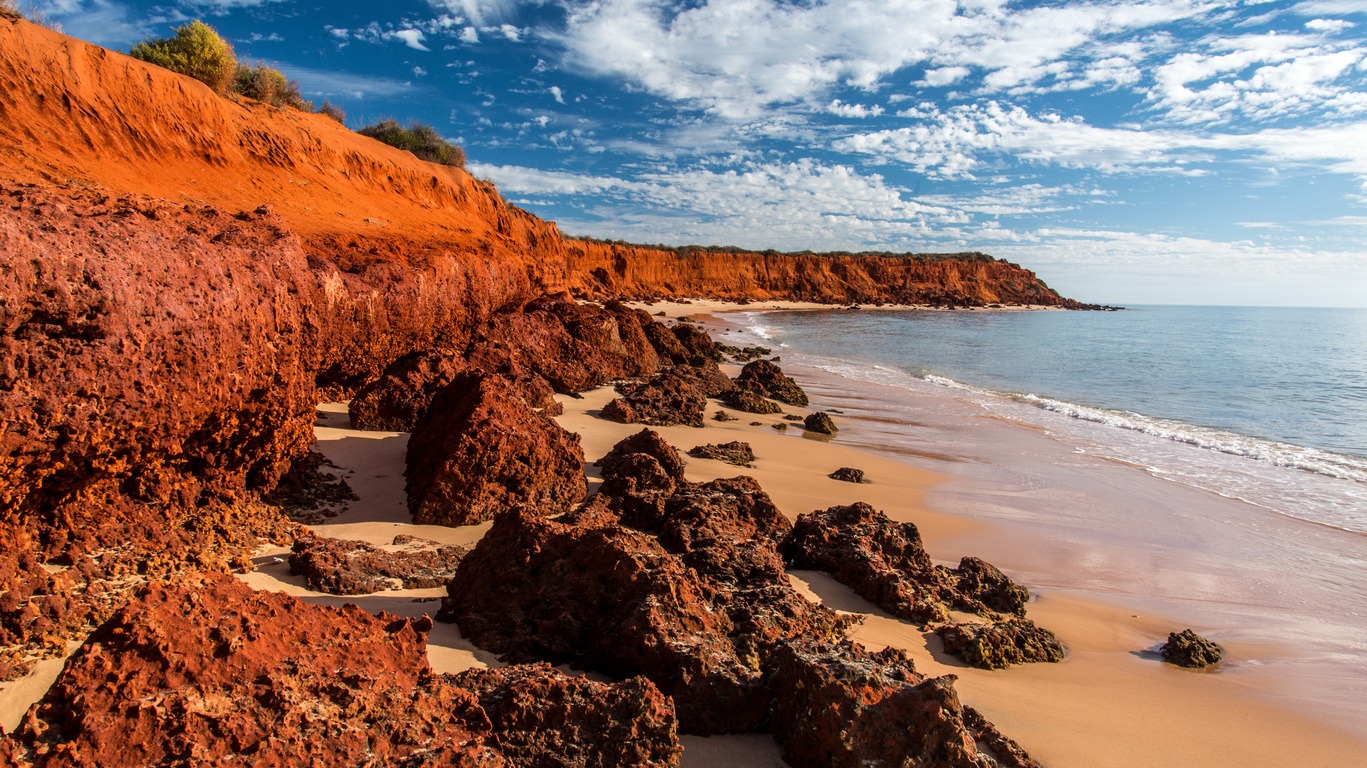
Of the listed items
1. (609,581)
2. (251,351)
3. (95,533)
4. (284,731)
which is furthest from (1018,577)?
(95,533)

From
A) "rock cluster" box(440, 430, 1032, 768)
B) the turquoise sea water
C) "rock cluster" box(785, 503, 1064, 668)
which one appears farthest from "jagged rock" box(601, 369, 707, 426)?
the turquoise sea water

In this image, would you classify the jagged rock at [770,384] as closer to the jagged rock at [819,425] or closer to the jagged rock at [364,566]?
the jagged rock at [819,425]

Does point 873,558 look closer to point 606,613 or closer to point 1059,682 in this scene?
point 1059,682

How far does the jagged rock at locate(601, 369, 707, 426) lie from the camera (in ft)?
29.2

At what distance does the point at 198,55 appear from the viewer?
14828mm

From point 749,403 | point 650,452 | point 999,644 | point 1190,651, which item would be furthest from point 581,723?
point 749,403

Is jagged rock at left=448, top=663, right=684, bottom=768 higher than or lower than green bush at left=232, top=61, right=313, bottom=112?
lower

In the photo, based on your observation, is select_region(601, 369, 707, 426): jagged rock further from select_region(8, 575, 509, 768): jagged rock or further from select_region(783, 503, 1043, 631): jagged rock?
select_region(8, 575, 509, 768): jagged rock

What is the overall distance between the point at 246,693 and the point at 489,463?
2.91m

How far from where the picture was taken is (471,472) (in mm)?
4816

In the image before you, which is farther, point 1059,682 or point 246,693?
point 1059,682

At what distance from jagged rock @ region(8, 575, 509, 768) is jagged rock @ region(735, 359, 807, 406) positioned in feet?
31.8

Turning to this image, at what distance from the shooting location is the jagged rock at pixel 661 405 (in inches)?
350

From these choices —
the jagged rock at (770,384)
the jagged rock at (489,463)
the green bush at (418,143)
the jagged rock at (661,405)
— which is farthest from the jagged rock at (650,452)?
the green bush at (418,143)
